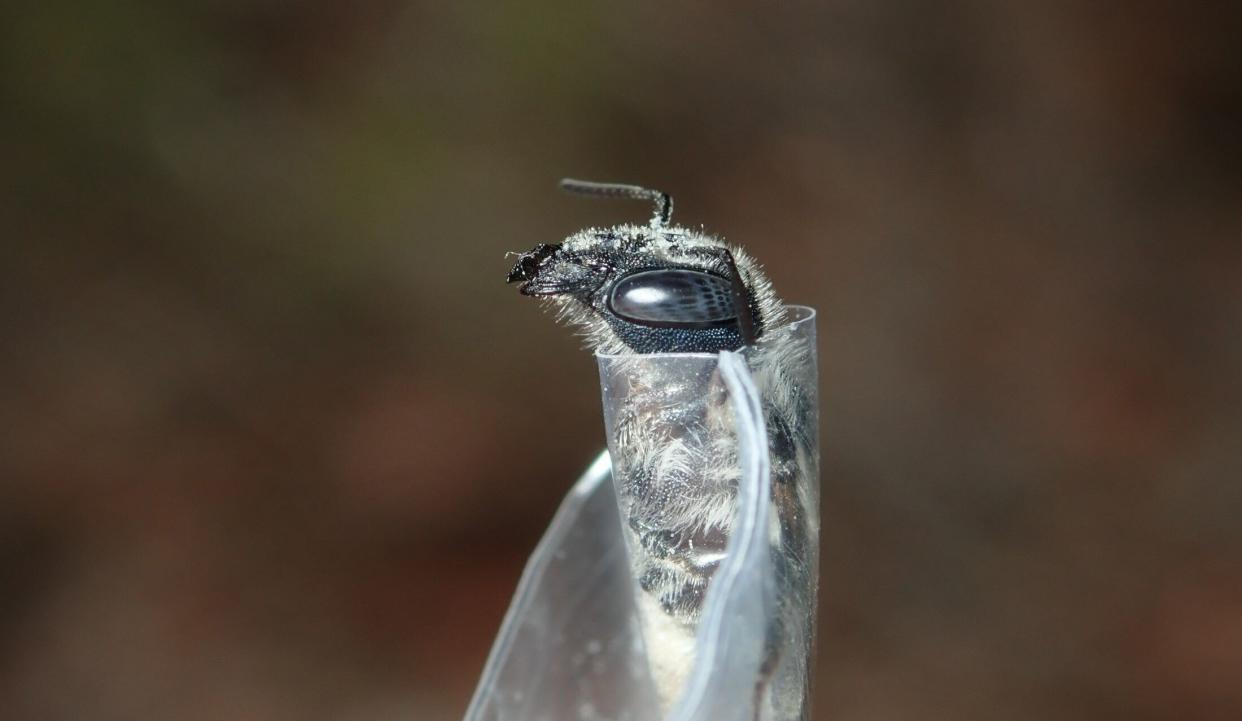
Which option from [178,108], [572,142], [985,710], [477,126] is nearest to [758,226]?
[572,142]

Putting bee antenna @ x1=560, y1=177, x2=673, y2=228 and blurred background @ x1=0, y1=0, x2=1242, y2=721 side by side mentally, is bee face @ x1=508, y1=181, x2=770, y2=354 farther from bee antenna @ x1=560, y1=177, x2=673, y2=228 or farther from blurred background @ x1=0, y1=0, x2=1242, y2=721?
blurred background @ x1=0, y1=0, x2=1242, y2=721

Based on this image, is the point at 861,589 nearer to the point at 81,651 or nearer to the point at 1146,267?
the point at 1146,267

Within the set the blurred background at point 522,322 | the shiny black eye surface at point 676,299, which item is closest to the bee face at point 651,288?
the shiny black eye surface at point 676,299

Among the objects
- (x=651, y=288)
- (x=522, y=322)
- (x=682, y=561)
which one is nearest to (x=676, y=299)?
(x=651, y=288)

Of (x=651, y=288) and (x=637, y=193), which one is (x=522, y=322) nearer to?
(x=637, y=193)

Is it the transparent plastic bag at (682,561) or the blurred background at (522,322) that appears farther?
the blurred background at (522,322)

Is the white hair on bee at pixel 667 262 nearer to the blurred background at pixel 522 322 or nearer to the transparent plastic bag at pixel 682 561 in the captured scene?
the transparent plastic bag at pixel 682 561
